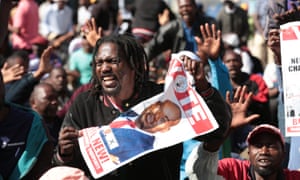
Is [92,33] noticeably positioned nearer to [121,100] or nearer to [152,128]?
[121,100]

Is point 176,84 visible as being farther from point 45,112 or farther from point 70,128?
point 45,112

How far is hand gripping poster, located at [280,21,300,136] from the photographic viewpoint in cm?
551

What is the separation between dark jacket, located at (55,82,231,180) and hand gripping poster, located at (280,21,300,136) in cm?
67

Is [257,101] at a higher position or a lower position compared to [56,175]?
lower

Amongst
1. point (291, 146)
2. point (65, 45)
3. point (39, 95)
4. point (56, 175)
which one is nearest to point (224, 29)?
point (65, 45)

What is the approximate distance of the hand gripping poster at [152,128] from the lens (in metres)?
4.82

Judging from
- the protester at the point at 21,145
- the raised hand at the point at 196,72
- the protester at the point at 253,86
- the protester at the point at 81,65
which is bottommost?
the protester at the point at 81,65

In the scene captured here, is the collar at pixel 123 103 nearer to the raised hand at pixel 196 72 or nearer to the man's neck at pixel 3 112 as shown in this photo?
the raised hand at pixel 196 72

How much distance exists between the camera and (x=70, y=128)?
493cm

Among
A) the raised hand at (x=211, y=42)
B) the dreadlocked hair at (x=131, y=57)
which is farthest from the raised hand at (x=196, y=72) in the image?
the raised hand at (x=211, y=42)

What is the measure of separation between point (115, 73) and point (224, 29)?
8.76m

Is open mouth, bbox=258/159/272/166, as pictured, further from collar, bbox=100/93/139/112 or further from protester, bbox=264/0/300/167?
collar, bbox=100/93/139/112

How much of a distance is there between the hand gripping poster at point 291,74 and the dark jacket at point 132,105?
26.3 inches

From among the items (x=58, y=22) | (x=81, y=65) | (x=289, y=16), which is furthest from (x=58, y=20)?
(x=289, y=16)
